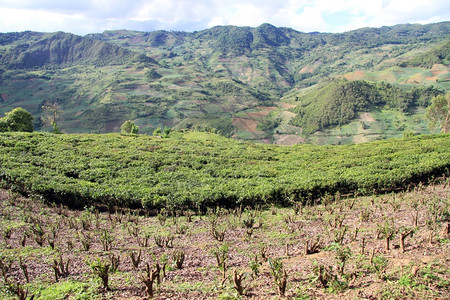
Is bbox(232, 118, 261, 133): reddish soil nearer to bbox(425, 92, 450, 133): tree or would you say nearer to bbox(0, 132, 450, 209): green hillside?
bbox(425, 92, 450, 133): tree

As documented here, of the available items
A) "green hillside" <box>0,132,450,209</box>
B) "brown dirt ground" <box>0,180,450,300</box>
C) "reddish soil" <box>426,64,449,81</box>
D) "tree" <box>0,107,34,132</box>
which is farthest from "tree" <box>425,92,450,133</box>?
"reddish soil" <box>426,64,449,81</box>

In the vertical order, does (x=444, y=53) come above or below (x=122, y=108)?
above

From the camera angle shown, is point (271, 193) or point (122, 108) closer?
point (271, 193)

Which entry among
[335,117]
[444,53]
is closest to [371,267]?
[335,117]

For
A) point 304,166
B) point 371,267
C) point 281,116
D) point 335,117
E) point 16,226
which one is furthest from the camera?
point 281,116

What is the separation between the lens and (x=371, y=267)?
9.62m

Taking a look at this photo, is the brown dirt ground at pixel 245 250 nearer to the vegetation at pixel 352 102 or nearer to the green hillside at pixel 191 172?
the green hillside at pixel 191 172

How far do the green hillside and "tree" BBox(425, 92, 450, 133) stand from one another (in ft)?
103

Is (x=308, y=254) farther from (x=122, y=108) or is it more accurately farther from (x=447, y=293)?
(x=122, y=108)

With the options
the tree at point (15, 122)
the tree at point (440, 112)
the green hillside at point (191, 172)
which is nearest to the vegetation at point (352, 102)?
the tree at point (440, 112)

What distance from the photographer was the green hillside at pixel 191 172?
21781mm

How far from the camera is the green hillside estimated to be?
21781 mm

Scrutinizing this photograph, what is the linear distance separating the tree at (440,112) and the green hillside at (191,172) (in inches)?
1234

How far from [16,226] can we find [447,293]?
69.1 feet
